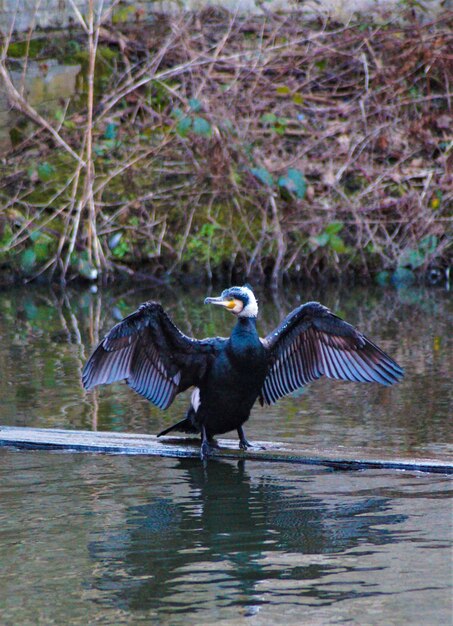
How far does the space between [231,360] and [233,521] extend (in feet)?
3.33

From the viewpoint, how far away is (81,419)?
669cm

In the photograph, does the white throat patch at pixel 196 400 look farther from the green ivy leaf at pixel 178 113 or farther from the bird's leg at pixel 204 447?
the green ivy leaf at pixel 178 113

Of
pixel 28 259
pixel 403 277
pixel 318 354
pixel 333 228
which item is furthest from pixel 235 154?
pixel 318 354

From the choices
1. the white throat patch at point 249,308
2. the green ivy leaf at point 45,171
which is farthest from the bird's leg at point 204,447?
the green ivy leaf at point 45,171

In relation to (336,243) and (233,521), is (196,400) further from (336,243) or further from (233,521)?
(336,243)

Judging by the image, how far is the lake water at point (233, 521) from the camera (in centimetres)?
378

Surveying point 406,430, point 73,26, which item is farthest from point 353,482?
point 73,26

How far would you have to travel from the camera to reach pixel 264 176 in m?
12.6

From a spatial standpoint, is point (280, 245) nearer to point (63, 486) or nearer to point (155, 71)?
point (155, 71)

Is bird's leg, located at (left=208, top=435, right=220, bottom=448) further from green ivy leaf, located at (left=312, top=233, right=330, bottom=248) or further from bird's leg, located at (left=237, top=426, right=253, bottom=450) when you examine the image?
green ivy leaf, located at (left=312, top=233, right=330, bottom=248)

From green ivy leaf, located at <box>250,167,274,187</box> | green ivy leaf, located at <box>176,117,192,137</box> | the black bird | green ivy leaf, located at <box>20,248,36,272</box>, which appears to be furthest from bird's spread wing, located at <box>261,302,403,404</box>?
green ivy leaf, located at <box>176,117,192,137</box>

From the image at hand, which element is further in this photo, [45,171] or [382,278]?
[45,171]

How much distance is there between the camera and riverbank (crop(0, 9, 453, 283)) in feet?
41.5

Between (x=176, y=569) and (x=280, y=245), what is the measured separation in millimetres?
8495
